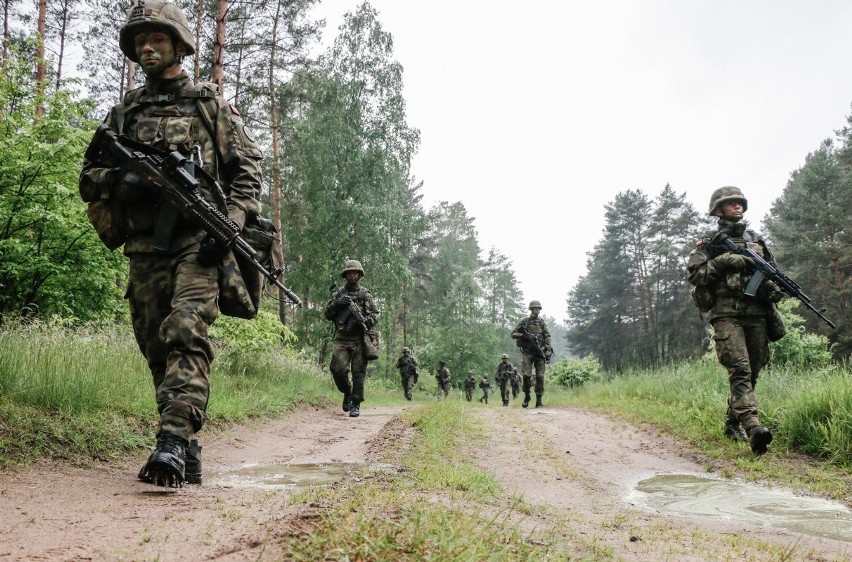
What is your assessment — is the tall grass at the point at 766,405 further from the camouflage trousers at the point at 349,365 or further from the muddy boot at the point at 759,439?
the camouflage trousers at the point at 349,365

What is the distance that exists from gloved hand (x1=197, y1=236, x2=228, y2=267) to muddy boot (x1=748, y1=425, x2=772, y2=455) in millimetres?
4759

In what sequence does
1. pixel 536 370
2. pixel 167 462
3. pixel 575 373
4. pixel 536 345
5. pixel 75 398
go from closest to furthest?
1. pixel 167 462
2. pixel 75 398
3. pixel 536 345
4. pixel 536 370
5. pixel 575 373

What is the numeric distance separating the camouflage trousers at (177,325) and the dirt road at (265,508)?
42 centimetres

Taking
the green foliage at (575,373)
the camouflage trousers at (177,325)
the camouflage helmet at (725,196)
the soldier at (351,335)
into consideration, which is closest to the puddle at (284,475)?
the camouflage trousers at (177,325)

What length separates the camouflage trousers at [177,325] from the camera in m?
2.91

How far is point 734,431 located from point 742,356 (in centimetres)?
85

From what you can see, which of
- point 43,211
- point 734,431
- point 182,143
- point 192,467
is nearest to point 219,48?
point 43,211

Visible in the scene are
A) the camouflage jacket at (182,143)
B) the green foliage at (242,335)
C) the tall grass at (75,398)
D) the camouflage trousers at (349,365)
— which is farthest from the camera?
the camouflage trousers at (349,365)

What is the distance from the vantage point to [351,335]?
939cm

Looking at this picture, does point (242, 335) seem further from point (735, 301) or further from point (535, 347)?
point (535, 347)

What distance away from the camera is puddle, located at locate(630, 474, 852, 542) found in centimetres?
314

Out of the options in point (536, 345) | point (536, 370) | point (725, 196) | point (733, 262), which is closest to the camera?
point (733, 262)

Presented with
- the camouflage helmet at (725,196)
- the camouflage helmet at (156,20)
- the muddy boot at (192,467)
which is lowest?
the muddy boot at (192,467)

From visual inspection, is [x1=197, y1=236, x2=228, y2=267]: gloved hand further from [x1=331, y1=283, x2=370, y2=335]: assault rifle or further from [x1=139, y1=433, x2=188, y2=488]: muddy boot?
[x1=331, y1=283, x2=370, y2=335]: assault rifle
